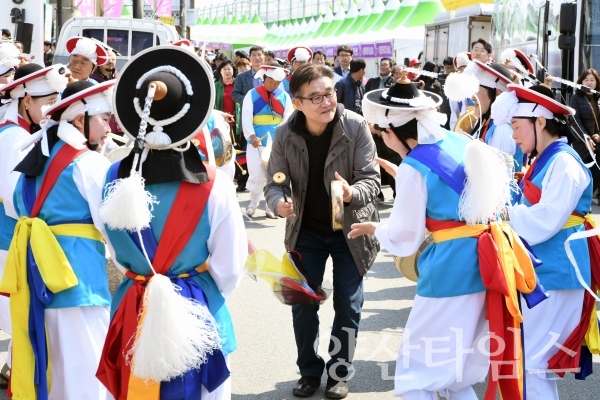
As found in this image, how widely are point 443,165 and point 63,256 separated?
71.1 inches

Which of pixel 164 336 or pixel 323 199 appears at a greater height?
pixel 323 199

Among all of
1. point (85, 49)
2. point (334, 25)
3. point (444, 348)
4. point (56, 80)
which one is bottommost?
point (444, 348)

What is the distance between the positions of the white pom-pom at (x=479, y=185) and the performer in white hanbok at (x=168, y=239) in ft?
3.24

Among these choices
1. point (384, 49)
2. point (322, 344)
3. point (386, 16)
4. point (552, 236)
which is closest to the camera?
point (552, 236)

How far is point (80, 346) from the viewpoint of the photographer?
14.2ft

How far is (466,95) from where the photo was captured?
4.77 metres

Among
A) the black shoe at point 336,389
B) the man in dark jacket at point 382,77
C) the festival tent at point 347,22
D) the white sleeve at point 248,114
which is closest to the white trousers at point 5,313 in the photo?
the black shoe at point 336,389

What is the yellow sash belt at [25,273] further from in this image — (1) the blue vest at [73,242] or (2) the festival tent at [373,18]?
(2) the festival tent at [373,18]

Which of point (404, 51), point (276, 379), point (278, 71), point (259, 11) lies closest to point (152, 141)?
point (276, 379)

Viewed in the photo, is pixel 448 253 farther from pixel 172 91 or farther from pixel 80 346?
pixel 80 346

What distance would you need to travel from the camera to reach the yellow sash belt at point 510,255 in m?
3.94

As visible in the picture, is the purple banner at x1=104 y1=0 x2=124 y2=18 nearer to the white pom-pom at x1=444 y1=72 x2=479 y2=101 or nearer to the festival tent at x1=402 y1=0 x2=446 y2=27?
the festival tent at x1=402 y1=0 x2=446 y2=27

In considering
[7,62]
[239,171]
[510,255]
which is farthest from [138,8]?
[510,255]

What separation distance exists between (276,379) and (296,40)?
140 ft
